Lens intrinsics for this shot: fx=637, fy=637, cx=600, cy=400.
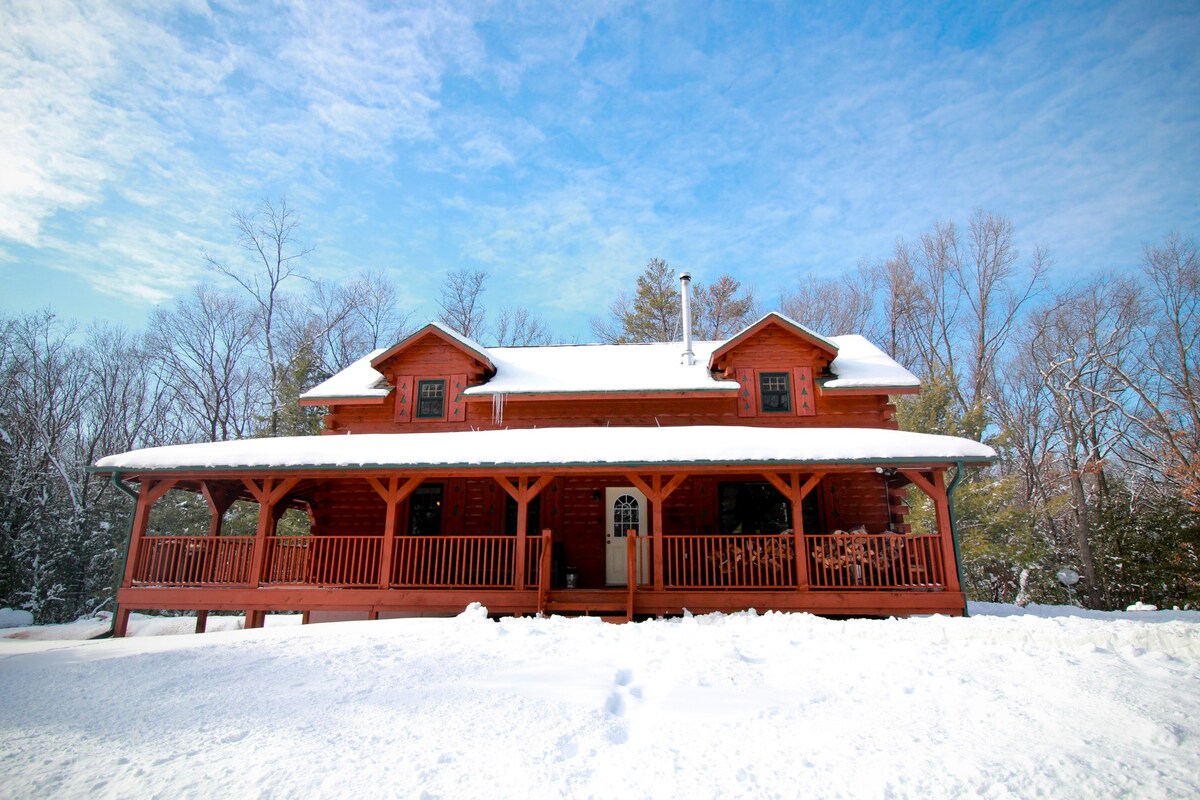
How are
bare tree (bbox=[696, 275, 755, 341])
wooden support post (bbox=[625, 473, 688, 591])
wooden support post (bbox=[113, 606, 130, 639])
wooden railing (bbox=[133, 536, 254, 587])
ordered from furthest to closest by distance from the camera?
bare tree (bbox=[696, 275, 755, 341]) < wooden railing (bbox=[133, 536, 254, 587]) < wooden support post (bbox=[113, 606, 130, 639]) < wooden support post (bbox=[625, 473, 688, 591])

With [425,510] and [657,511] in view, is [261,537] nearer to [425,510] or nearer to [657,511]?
[425,510]

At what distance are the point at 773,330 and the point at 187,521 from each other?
22186mm

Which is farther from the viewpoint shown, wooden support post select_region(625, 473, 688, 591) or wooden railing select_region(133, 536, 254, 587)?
wooden railing select_region(133, 536, 254, 587)

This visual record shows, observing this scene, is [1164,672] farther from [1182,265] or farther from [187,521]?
[187,521]

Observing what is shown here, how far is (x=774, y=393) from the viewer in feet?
46.9

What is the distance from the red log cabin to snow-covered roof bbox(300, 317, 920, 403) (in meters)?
0.08

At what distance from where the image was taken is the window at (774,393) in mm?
14180

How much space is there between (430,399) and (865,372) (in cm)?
988

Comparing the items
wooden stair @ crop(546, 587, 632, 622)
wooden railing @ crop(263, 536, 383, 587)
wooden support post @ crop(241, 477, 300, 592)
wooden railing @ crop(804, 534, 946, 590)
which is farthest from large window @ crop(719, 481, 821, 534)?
wooden support post @ crop(241, 477, 300, 592)

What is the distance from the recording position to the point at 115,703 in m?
5.53

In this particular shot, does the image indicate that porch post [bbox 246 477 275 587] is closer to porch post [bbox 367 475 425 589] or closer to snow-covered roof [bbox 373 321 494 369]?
porch post [bbox 367 475 425 589]

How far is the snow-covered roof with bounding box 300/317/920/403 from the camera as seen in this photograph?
1386 cm

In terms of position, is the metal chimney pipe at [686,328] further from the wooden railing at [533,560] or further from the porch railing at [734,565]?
the wooden railing at [533,560]

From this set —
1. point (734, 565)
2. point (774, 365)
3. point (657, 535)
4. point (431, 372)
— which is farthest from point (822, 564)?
point (431, 372)
